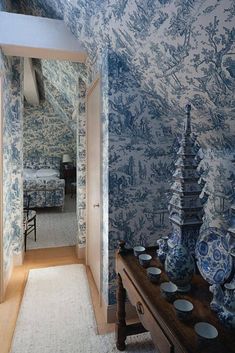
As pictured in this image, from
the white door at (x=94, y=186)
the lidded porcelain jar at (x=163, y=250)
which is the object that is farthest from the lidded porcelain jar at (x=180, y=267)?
the white door at (x=94, y=186)

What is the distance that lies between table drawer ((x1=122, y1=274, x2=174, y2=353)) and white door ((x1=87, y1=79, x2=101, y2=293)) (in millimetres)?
1003

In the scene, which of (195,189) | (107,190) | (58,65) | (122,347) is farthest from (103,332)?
(58,65)

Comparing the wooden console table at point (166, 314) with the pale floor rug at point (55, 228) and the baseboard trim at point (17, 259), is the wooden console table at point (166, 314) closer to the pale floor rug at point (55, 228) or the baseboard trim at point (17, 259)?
the baseboard trim at point (17, 259)

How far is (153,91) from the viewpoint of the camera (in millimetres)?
1839

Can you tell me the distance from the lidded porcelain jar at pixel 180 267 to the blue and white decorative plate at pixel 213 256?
0.06m

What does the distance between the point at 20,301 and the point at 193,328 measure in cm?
186

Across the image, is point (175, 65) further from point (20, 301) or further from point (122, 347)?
point (20, 301)

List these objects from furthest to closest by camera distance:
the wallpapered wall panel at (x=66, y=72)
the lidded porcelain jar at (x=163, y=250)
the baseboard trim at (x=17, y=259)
A: 1. the wallpapered wall panel at (x=66, y=72)
2. the baseboard trim at (x=17, y=259)
3. the lidded porcelain jar at (x=163, y=250)

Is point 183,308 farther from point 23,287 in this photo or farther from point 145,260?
point 23,287

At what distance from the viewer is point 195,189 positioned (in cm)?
129

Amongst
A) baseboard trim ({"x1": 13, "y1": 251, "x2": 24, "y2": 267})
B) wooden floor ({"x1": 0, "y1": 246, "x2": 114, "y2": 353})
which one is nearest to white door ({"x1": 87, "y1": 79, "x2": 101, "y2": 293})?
wooden floor ({"x1": 0, "y1": 246, "x2": 114, "y2": 353})

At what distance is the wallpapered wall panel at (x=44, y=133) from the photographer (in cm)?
707

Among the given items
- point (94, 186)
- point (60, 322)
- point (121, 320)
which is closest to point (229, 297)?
point (121, 320)

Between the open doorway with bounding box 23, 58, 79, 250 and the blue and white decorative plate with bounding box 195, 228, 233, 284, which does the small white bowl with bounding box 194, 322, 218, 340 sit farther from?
the open doorway with bounding box 23, 58, 79, 250
